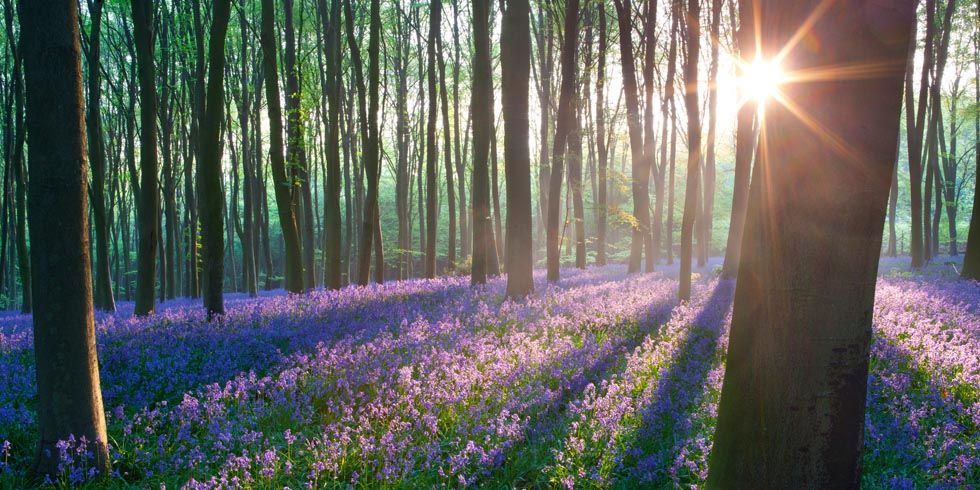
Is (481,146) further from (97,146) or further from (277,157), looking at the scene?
(97,146)

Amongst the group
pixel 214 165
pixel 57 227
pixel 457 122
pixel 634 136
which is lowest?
pixel 57 227

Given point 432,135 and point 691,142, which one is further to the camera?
point 432,135

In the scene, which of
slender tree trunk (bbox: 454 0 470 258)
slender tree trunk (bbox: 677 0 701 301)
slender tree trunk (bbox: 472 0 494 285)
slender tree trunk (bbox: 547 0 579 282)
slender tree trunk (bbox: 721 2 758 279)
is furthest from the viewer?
slender tree trunk (bbox: 454 0 470 258)

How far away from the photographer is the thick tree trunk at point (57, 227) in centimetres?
391

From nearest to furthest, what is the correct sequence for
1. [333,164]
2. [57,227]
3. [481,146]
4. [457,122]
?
[57,227] < [481,146] < [333,164] < [457,122]

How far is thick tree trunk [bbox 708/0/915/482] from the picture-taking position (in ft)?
9.14

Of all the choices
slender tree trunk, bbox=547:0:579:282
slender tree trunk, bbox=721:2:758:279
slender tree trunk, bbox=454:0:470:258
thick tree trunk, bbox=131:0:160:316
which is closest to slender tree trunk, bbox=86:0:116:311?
thick tree trunk, bbox=131:0:160:316

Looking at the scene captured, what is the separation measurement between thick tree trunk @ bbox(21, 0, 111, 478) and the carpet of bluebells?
1.05 feet

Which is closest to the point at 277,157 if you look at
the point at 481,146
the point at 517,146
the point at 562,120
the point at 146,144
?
the point at 146,144

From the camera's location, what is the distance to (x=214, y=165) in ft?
31.6

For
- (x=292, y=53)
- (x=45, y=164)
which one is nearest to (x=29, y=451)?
(x=45, y=164)

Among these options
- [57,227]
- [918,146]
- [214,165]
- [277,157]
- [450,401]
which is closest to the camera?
[57,227]

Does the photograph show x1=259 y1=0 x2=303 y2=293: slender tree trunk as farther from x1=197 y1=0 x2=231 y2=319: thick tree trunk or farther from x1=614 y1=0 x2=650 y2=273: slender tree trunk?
x1=614 y1=0 x2=650 y2=273: slender tree trunk

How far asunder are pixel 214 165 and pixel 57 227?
605 cm
